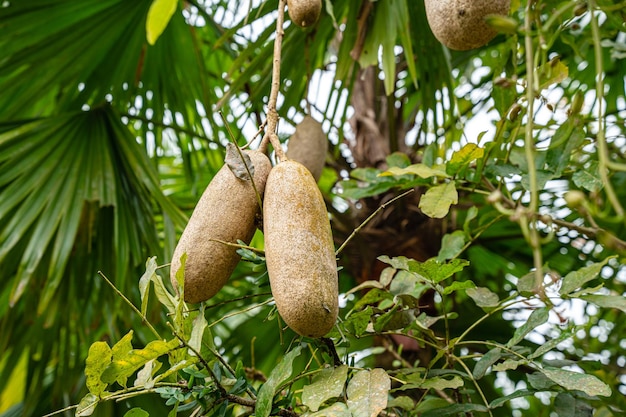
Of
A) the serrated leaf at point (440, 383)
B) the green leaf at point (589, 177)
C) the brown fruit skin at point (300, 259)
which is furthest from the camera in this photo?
the green leaf at point (589, 177)

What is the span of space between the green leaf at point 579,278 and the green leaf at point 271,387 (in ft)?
1.12

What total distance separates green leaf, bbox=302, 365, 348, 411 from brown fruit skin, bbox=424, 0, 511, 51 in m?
0.32

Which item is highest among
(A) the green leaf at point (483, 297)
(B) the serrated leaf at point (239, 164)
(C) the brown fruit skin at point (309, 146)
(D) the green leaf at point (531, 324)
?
(B) the serrated leaf at point (239, 164)

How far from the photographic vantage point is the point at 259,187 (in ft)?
2.04

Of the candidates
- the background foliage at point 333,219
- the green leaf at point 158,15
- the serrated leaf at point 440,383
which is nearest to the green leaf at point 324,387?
the background foliage at point 333,219

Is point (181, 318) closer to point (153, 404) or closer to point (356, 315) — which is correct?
point (356, 315)

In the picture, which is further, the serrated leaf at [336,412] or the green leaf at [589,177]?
the green leaf at [589,177]

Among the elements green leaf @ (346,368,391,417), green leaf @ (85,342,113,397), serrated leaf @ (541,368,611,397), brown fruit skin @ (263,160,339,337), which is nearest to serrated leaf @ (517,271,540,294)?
serrated leaf @ (541,368,611,397)

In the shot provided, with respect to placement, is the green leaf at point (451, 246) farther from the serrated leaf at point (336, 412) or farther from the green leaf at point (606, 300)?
the serrated leaf at point (336, 412)

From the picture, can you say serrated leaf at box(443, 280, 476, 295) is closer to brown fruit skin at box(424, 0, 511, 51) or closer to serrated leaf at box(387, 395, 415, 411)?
serrated leaf at box(387, 395, 415, 411)

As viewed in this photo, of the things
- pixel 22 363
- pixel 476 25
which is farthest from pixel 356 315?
pixel 22 363

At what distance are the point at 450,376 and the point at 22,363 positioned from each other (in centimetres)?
165

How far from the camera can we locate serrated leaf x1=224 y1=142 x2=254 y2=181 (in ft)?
1.98

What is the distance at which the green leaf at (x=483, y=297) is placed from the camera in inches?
33.3
